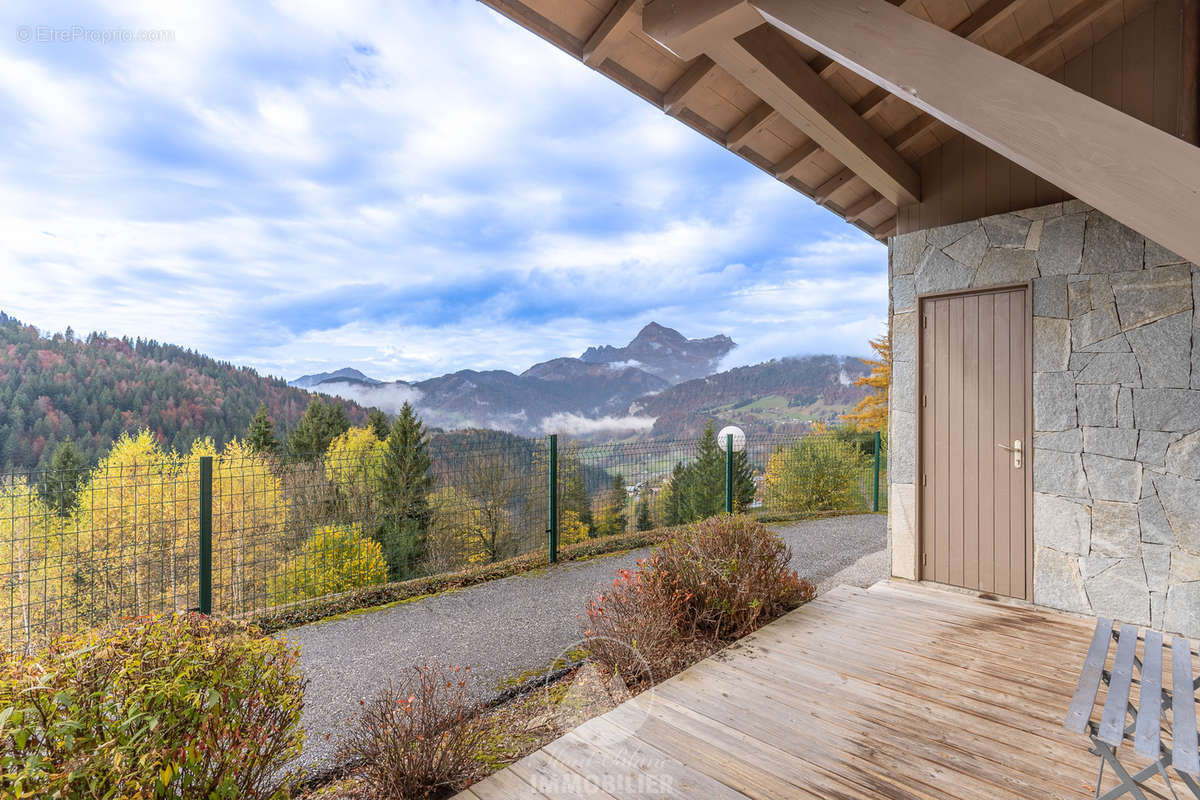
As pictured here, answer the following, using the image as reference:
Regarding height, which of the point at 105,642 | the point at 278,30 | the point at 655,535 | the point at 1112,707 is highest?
the point at 278,30

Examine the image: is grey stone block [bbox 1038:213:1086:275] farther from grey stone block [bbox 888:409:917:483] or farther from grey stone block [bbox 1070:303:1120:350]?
grey stone block [bbox 888:409:917:483]

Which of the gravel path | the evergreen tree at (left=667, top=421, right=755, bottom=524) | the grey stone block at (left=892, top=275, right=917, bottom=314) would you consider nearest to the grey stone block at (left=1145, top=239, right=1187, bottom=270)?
the grey stone block at (left=892, top=275, right=917, bottom=314)

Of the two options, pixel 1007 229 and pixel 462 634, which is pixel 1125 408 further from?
pixel 462 634

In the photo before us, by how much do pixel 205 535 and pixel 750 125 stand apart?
4776 mm

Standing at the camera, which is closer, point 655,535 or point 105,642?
point 105,642

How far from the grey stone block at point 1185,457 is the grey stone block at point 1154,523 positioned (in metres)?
0.16

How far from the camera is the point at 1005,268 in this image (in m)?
3.46

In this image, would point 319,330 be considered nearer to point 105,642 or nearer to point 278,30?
point 278,30

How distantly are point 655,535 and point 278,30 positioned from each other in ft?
37.5

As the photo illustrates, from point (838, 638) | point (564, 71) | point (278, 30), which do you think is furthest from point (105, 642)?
point (564, 71)

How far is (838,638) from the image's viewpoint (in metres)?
2.93

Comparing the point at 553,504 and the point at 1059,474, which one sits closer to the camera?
the point at 1059,474

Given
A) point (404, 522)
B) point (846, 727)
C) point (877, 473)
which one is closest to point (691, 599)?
point (846, 727)

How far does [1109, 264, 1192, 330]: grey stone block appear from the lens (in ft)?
9.39
